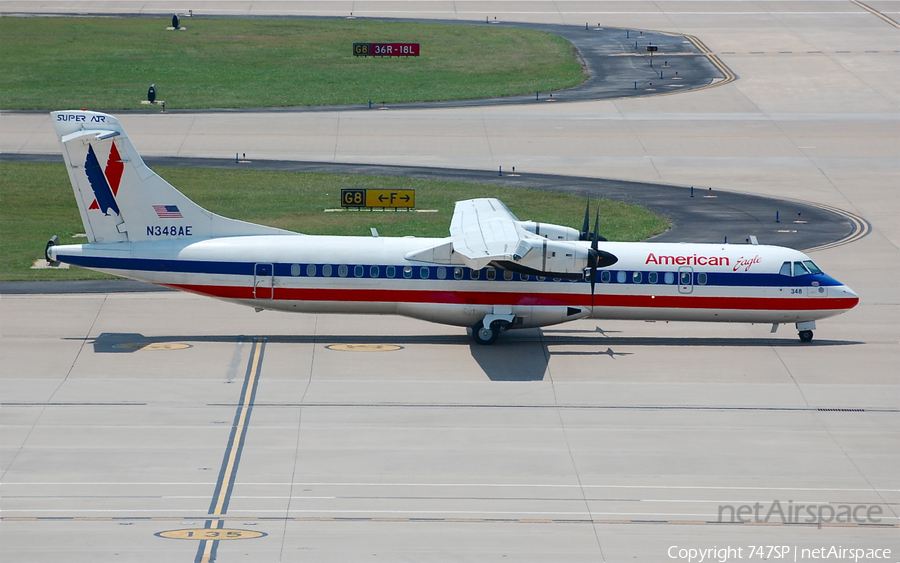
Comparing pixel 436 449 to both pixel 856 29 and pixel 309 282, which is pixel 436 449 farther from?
pixel 856 29

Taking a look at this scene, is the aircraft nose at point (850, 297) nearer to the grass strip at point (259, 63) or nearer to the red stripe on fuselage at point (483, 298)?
the red stripe on fuselage at point (483, 298)

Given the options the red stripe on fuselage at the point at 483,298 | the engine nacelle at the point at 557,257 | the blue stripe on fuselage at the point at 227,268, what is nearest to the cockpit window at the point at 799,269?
the red stripe on fuselage at the point at 483,298

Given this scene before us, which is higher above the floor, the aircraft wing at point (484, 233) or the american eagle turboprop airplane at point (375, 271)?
the aircraft wing at point (484, 233)

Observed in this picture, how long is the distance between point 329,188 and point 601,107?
Result: 2611cm

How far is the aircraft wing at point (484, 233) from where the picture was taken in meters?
33.4

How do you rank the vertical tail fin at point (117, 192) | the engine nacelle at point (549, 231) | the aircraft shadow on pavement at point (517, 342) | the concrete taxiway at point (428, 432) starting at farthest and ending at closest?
the engine nacelle at point (549, 231) < the vertical tail fin at point (117, 192) < the aircraft shadow on pavement at point (517, 342) < the concrete taxiway at point (428, 432)

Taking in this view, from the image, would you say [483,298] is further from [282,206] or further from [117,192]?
[282,206]

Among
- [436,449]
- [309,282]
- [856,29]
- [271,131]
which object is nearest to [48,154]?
[271,131]

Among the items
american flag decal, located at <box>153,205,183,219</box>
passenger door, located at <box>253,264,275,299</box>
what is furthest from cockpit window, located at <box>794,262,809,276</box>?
american flag decal, located at <box>153,205,183,219</box>

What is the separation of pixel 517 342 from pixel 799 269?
9.94 metres

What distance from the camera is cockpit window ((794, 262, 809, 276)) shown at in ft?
125

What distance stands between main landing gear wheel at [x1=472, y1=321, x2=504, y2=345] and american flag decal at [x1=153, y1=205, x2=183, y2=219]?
1074 cm

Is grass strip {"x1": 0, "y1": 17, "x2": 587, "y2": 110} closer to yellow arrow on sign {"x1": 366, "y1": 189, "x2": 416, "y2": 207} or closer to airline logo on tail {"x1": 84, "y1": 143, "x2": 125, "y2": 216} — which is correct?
yellow arrow on sign {"x1": 366, "y1": 189, "x2": 416, "y2": 207}

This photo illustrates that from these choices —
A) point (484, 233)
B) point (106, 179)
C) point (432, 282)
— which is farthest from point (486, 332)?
point (106, 179)
